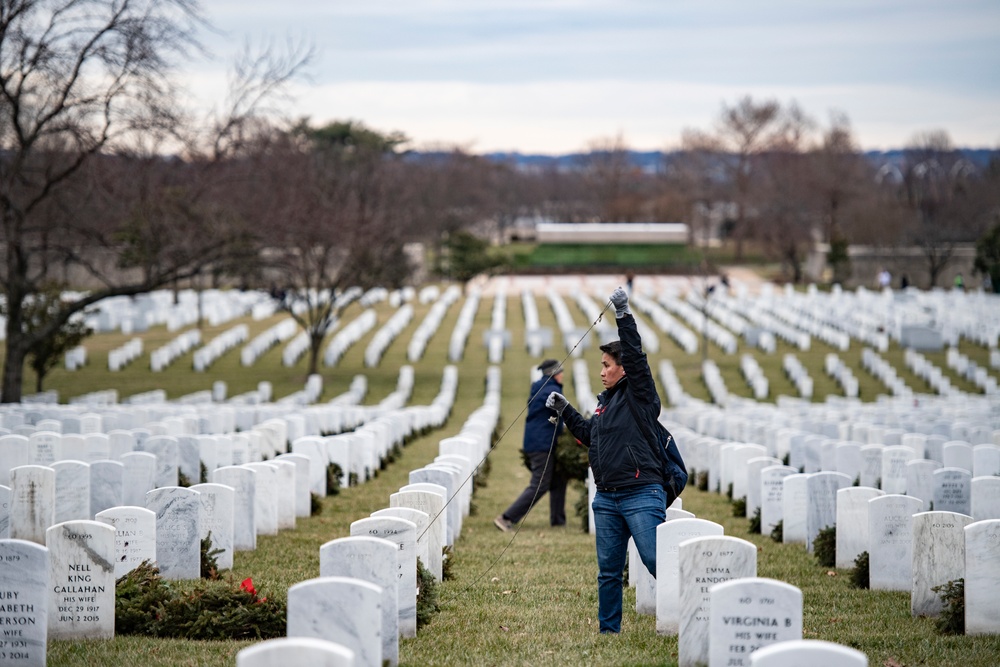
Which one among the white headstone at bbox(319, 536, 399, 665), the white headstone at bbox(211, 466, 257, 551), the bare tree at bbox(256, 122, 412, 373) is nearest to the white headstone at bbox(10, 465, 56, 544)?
the white headstone at bbox(211, 466, 257, 551)

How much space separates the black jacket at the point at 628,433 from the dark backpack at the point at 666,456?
0.09 ft

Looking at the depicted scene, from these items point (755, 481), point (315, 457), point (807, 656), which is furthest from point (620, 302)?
point (315, 457)

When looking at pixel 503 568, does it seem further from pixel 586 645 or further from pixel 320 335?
pixel 320 335

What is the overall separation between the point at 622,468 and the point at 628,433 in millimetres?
231

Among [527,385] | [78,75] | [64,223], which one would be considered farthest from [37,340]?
[527,385]

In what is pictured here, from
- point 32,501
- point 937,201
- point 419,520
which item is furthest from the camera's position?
point 937,201

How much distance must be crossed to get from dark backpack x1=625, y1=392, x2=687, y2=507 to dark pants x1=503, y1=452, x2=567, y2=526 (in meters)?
4.71

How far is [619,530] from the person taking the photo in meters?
8.02

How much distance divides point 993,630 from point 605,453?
2923 mm

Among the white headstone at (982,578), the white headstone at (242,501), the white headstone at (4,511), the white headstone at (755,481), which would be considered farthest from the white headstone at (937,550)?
the white headstone at (4,511)

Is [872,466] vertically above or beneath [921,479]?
beneath

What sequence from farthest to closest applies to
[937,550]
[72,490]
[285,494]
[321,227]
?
[321,227], [285,494], [72,490], [937,550]

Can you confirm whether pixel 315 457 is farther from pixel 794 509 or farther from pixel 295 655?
pixel 295 655

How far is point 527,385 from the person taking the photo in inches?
1471
